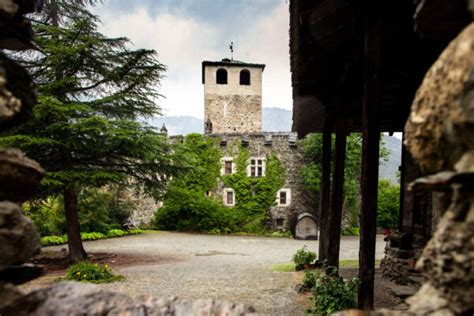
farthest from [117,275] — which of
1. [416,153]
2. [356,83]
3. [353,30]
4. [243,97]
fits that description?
[243,97]

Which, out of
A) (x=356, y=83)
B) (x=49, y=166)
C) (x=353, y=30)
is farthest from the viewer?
(x=49, y=166)

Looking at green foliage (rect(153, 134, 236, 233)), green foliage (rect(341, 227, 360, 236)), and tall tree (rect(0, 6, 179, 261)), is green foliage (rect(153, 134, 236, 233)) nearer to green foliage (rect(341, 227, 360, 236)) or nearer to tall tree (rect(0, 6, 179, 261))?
green foliage (rect(341, 227, 360, 236))

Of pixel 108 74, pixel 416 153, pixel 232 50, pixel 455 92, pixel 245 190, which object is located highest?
pixel 232 50

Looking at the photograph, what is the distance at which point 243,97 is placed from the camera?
1300 inches

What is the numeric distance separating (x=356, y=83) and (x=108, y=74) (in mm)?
7914

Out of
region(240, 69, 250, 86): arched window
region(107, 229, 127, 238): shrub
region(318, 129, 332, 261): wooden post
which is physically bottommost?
region(107, 229, 127, 238): shrub

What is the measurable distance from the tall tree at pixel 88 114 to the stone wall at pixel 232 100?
20.4m

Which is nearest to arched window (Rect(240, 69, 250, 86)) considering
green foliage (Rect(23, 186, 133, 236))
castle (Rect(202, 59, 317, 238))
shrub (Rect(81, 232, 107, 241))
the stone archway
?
castle (Rect(202, 59, 317, 238))

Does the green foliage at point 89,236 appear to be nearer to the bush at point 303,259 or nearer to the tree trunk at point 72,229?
the tree trunk at point 72,229

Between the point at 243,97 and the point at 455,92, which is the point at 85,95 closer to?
the point at 455,92

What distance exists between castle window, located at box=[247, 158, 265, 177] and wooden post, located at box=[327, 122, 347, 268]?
1589cm

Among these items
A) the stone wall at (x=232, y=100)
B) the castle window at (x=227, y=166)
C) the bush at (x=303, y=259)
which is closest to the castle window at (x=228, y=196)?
the castle window at (x=227, y=166)

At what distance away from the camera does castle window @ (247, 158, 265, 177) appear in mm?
23359

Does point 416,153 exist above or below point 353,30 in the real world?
below
